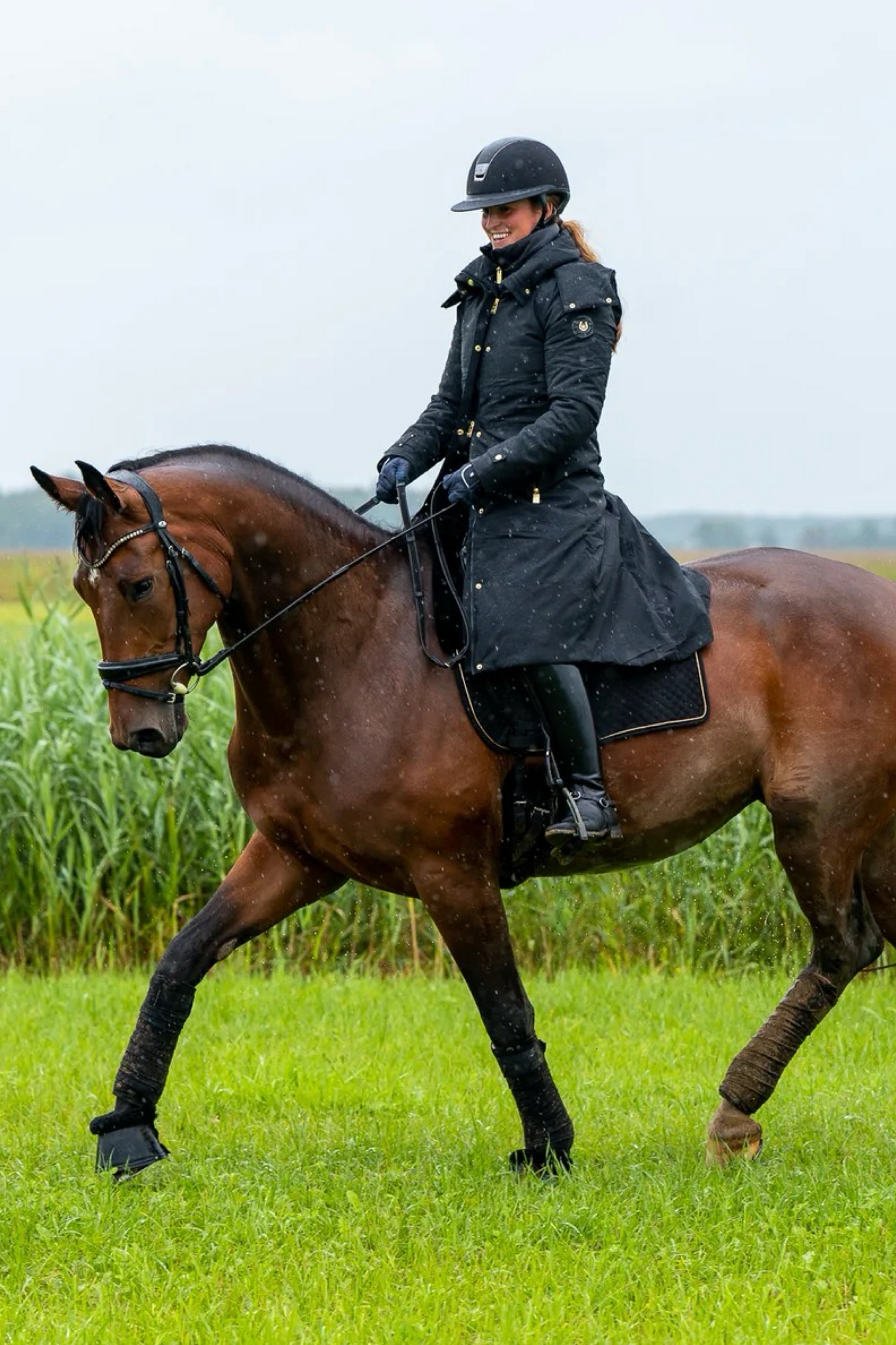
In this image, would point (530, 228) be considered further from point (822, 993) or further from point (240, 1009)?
point (240, 1009)

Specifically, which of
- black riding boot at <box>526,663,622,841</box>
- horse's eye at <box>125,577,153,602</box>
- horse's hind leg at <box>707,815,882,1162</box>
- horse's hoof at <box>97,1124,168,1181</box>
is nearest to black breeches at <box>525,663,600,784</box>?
black riding boot at <box>526,663,622,841</box>

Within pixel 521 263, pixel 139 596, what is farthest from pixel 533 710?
pixel 521 263

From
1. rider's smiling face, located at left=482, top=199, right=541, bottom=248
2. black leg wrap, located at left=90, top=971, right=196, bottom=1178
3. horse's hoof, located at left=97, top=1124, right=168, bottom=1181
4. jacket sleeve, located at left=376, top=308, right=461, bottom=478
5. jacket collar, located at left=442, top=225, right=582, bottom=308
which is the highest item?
rider's smiling face, located at left=482, top=199, right=541, bottom=248

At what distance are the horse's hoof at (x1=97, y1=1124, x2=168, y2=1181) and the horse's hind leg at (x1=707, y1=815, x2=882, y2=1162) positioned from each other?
186 cm

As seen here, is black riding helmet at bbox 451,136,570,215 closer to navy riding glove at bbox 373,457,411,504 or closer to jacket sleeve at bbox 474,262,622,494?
jacket sleeve at bbox 474,262,622,494

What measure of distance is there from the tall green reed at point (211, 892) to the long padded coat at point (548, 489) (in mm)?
3775

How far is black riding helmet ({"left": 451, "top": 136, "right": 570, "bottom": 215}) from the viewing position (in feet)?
17.4

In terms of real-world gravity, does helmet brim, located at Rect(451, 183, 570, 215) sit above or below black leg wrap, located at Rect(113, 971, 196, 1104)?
above

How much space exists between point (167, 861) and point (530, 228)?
16.0 feet

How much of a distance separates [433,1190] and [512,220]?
10.1ft

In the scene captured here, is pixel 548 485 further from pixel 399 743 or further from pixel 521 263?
pixel 399 743

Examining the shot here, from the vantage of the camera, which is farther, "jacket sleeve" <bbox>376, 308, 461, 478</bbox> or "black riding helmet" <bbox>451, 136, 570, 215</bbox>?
"jacket sleeve" <bbox>376, 308, 461, 478</bbox>

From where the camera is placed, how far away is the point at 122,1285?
459cm

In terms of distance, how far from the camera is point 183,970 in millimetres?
5512
